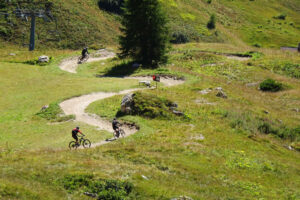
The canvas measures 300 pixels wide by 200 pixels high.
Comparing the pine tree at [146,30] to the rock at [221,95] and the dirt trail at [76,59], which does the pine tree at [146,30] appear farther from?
the rock at [221,95]

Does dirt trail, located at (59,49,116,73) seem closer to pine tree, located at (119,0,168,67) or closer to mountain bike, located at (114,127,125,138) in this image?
pine tree, located at (119,0,168,67)

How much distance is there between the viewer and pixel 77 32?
80438 millimetres

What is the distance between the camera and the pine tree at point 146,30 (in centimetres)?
5478

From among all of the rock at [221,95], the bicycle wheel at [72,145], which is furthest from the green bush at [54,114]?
the rock at [221,95]

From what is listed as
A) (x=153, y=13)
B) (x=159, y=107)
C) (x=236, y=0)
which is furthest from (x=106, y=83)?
(x=236, y=0)

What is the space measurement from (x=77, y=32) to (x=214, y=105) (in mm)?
54359

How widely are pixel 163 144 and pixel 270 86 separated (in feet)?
109

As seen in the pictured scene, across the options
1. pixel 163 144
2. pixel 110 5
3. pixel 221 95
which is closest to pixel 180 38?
pixel 110 5

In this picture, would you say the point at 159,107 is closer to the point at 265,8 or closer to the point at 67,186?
the point at 67,186

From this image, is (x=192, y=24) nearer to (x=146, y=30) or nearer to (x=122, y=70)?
(x=146, y=30)

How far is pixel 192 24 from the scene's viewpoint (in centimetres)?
11125

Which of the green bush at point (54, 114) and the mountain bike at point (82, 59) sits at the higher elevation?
the mountain bike at point (82, 59)

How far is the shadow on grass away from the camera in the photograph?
54.2m

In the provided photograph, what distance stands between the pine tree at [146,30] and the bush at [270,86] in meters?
18.5
